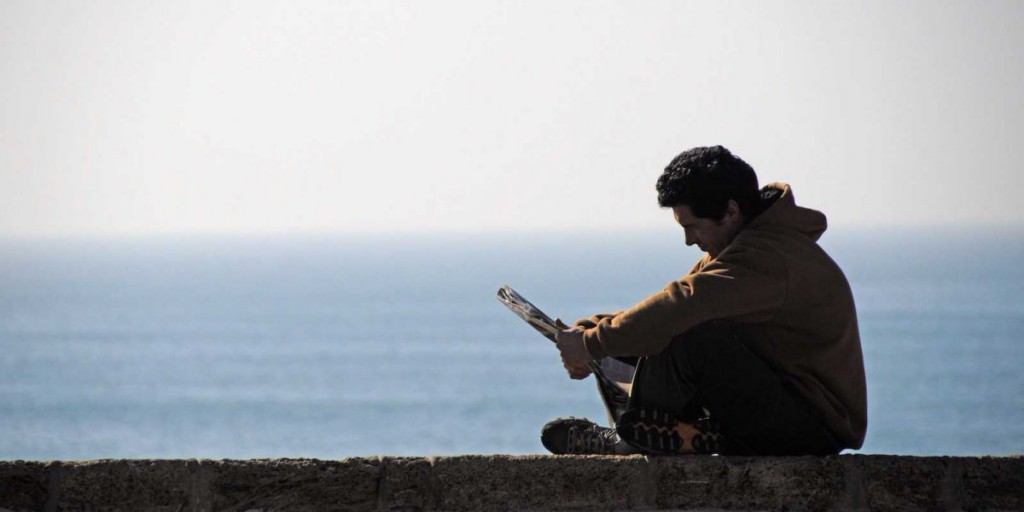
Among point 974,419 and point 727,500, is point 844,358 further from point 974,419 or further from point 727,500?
point 974,419

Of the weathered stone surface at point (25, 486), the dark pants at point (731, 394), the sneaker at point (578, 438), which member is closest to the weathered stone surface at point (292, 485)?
the weathered stone surface at point (25, 486)

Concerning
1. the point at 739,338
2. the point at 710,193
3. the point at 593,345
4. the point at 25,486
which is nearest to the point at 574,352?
the point at 593,345

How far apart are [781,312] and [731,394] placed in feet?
0.98

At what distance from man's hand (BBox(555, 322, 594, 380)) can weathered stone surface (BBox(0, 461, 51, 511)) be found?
64.0 inches

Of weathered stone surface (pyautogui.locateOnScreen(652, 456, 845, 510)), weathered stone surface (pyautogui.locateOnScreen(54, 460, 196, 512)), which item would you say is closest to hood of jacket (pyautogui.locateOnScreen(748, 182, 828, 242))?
weathered stone surface (pyautogui.locateOnScreen(652, 456, 845, 510))

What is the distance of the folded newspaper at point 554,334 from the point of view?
4.55 meters

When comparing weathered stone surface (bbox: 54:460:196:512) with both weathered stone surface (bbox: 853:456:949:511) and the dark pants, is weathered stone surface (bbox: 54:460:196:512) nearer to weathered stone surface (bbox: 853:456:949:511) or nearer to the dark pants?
the dark pants

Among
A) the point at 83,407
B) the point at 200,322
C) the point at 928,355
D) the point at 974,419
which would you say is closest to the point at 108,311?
the point at 200,322

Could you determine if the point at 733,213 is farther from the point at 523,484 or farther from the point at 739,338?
the point at 523,484

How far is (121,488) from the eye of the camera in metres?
4.15

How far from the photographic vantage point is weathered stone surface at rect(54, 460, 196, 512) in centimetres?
414

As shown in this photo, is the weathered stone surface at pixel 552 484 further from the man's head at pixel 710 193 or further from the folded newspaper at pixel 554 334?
the man's head at pixel 710 193

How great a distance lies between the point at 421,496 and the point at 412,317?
145465mm

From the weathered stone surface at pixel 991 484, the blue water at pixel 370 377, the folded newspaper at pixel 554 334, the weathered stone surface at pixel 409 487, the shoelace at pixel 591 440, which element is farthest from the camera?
the blue water at pixel 370 377
